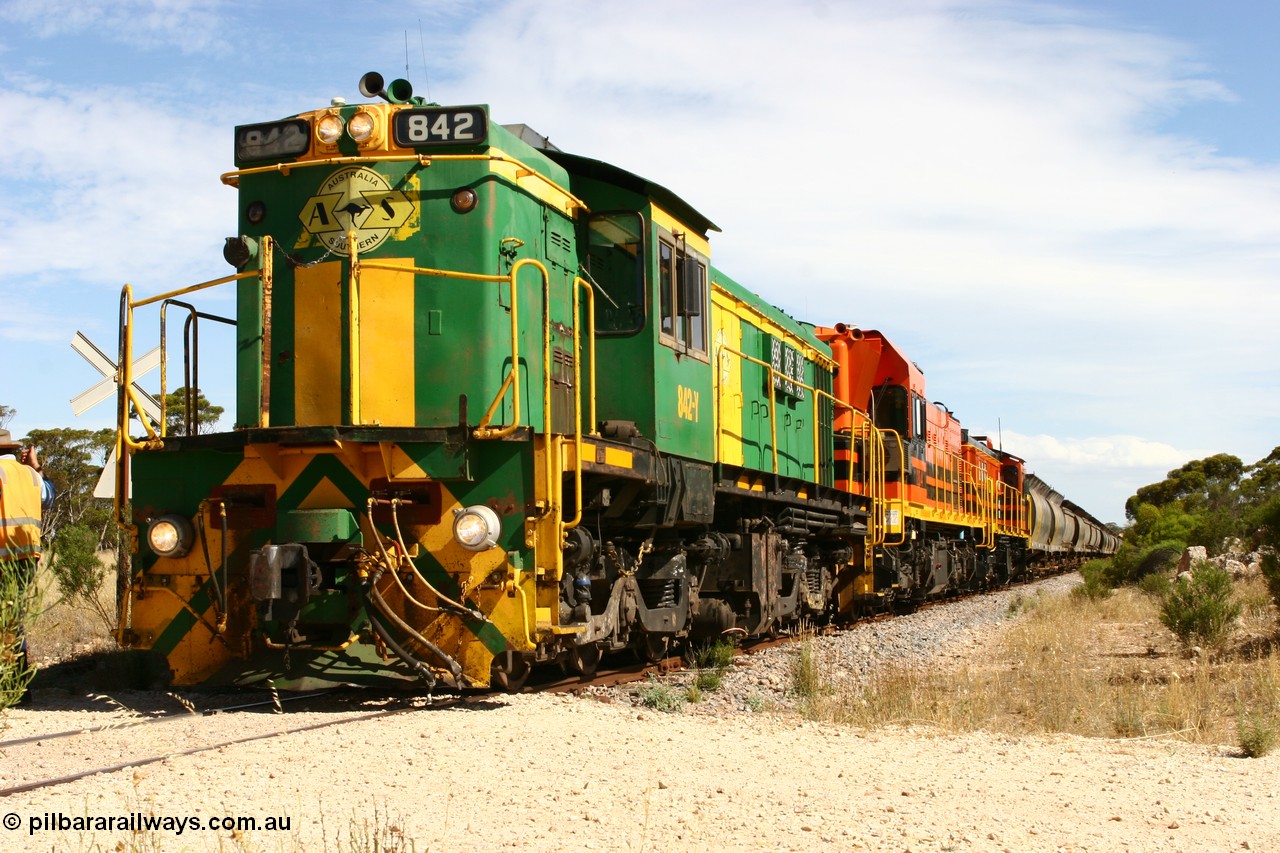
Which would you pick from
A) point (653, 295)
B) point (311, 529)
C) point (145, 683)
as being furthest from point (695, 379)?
point (145, 683)

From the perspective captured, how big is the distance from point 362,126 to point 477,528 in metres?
2.79

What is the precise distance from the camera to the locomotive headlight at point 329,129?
7.89 meters

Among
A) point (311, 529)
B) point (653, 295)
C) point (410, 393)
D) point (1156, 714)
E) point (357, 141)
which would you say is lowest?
point (1156, 714)

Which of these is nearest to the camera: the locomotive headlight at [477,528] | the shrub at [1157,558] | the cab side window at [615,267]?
the locomotive headlight at [477,528]

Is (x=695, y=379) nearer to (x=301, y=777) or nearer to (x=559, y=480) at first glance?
(x=559, y=480)

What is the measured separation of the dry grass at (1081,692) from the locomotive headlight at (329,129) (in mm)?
5007

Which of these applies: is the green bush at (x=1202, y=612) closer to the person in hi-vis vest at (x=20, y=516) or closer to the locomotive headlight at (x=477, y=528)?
the locomotive headlight at (x=477, y=528)

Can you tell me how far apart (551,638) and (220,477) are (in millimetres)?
2406

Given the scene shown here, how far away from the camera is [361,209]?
7.89 m

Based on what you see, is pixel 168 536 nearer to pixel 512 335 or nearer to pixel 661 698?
pixel 512 335

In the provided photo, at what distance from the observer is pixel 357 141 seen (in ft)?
25.7

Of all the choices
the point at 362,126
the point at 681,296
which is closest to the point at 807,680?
the point at 681,296

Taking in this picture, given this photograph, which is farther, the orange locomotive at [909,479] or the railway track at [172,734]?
the orange locomotive at [909,479]

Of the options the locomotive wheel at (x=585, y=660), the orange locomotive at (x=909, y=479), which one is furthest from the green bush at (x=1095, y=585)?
the locomotive wheel at (x=585, y=660)
